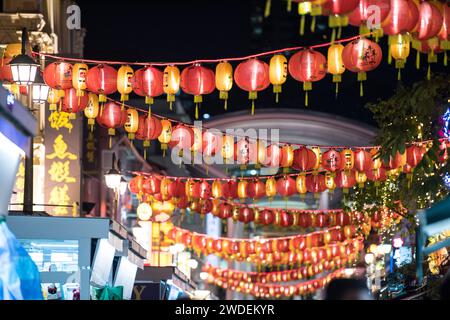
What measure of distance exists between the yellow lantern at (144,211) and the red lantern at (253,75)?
16.5 metres

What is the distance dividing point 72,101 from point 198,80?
309 centimetres

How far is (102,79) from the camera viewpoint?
64.7 feet

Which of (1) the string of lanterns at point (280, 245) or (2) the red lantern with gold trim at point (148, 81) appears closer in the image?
(2) the red lantern with gold trim at point (148, 81)

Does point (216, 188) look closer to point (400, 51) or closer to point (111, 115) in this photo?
point (111, 115)

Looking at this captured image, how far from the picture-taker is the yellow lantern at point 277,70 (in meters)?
18.8

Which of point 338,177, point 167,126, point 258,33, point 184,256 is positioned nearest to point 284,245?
point 184,256

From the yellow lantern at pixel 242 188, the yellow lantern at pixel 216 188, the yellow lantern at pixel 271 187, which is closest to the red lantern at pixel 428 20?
the yellow lantern at pixel 271 187

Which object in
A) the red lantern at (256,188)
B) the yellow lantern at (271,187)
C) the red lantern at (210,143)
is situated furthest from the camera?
the red lantern at (256,188)

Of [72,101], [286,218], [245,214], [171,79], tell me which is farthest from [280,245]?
[171,79]

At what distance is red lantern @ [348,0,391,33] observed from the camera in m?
13.9

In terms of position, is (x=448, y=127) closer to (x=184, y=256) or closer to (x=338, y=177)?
(x=338, y=177)

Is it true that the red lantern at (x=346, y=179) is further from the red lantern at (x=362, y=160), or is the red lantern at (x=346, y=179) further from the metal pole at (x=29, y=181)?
the metal pole at (x=29, y=181)

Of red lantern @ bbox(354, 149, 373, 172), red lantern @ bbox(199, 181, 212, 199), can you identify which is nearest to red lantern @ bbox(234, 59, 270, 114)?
red lantern @ bbox(354, 149, 373, 172)

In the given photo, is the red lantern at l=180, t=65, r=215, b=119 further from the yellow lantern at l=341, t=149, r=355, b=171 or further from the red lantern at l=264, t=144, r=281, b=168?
the yellow lantern at l=341, t=149, r=355, b=171
